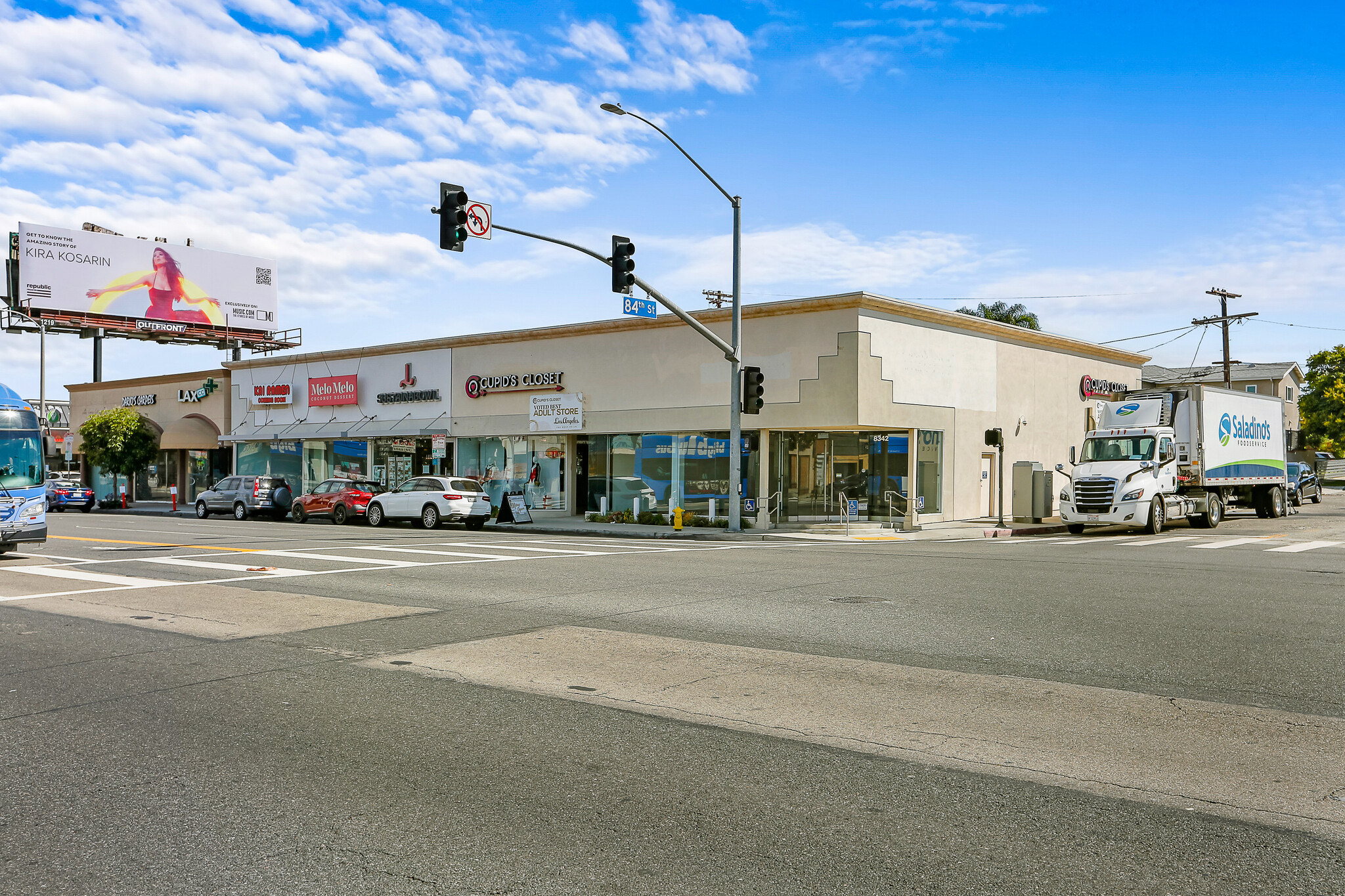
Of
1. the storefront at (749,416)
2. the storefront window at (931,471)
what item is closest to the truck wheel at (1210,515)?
the storefront at (749,416)

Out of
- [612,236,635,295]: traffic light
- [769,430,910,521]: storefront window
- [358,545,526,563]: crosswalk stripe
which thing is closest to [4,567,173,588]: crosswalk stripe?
[358,545,526,563]: crosswalk stripe

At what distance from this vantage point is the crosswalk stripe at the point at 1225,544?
20062mm

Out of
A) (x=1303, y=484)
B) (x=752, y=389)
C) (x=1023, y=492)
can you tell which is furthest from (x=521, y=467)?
(x=1303, y=484)

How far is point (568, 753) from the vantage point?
18.5 feet

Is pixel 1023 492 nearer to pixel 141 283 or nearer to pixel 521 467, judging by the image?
pixel 521 467

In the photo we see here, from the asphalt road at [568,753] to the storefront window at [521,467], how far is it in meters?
20.1

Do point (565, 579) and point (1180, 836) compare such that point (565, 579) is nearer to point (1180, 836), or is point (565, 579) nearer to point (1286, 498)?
point (1180, 836)

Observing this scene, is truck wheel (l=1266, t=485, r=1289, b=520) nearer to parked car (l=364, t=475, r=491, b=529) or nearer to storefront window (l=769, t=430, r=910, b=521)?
storefront window (l=769, t=430, r=910, b=521)

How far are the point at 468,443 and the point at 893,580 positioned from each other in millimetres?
24934

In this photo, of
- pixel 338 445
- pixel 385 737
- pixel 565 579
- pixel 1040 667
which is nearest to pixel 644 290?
pixel 565 579

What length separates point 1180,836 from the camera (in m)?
4.39

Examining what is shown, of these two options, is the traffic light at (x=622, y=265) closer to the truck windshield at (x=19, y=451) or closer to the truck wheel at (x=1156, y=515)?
the truck windshield at (x=19, y=451)

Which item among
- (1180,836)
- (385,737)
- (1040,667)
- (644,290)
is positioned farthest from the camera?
(644,290)

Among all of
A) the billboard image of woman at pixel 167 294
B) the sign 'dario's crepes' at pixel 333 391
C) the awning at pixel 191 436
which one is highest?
the billboard image of woman at pixel 167 294
